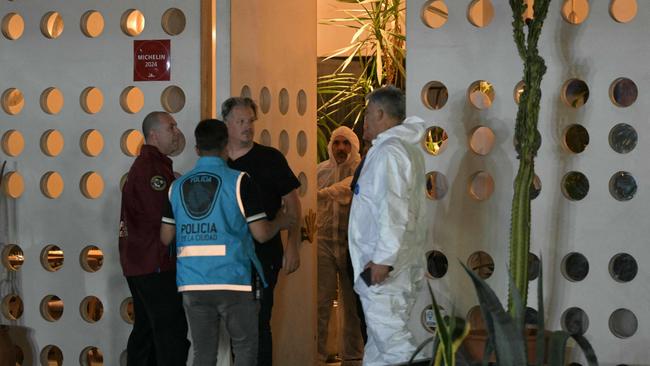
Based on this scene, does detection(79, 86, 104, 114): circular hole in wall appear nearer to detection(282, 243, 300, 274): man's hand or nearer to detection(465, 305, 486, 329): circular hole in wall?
detection(282, 243, 300, 274): man's hand

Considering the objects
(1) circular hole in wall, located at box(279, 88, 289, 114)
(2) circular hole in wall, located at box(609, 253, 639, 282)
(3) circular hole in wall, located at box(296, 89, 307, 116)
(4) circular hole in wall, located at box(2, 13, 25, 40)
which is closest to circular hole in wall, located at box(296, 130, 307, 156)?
(3) circular hole in wall, located at box(296, 89, 307, 116)

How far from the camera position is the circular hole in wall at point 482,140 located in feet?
17.1

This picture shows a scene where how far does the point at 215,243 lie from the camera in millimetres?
4684

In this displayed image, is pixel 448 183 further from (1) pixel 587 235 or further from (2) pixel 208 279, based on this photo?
(2) pixel 208 279

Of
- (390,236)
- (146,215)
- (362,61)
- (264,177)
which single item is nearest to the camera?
(390,236)

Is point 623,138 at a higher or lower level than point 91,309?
higher

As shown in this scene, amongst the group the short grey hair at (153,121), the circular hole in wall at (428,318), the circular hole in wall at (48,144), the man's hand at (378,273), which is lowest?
the circular hole in wall at (428,318)

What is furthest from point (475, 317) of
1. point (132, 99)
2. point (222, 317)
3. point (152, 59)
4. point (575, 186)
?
point (132, 99)

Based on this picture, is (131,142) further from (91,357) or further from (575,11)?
(575,11)

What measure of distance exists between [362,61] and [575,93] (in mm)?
3487

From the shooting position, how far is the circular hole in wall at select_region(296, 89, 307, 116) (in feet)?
21.5

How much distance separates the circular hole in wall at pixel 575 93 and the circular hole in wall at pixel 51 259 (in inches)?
110

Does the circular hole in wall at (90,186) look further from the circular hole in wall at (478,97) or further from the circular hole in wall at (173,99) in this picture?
the circular hole in wall at (478,97)

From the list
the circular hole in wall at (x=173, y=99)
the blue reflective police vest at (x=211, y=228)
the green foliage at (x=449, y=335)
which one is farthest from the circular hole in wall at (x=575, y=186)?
the circular hole in wall at (x=173, y=99)
